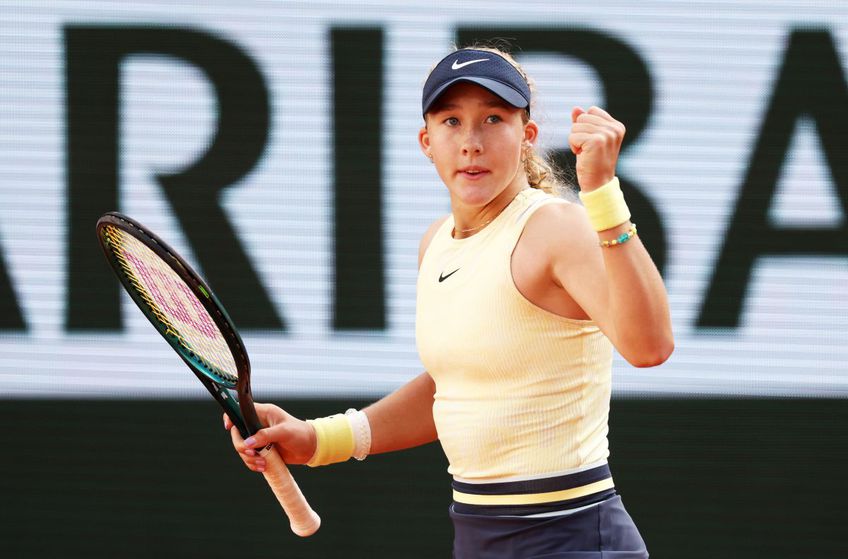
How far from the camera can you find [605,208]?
1620mm

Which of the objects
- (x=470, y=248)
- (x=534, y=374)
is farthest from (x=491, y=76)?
(x=534, y=374)

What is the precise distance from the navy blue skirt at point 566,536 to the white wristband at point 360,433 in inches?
16.2

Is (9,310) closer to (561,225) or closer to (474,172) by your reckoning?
(474,172)

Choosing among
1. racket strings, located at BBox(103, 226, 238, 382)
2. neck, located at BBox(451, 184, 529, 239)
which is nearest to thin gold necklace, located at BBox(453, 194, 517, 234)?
neck, located at BBox(451, 184, 529, 239)

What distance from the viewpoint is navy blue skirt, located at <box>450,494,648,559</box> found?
6.09 feet

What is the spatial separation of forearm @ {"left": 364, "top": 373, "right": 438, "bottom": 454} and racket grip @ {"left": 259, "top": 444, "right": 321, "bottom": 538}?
0.18 metres

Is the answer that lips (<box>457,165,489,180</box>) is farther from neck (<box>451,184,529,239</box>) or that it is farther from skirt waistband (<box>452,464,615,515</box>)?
skirt waistband (<box>452,464,615,515</box>)

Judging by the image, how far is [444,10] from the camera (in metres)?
4.06

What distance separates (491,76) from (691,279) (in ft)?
7.35

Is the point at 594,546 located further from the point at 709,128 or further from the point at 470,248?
the point at 709,128

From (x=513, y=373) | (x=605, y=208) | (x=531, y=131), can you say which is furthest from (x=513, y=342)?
(x=531, y=131)

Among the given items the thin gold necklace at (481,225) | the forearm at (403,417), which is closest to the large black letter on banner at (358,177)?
A: the forearm at (403,417)

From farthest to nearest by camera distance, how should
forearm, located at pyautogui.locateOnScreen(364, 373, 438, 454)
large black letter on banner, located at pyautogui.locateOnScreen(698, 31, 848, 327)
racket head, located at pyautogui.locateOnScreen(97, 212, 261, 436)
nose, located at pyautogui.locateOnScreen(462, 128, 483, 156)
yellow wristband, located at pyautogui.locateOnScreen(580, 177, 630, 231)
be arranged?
large black letter on banner, located at pyautogui.locateOnScreen(698, 31, 848, 327) < forearm, located at pyautogui.locateOnScreen(364, 373, 438, 454) < racket head, located at pyautogui.locateOnScreen(97, 212, 261, 436) < nose, located at pyautogui.locateOnScreen(462, 128, 483, 156) < yellow wristband, located at pyautogui.locateOnScreen(580, 177, 630, 231)

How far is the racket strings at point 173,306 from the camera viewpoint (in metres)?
2.19
